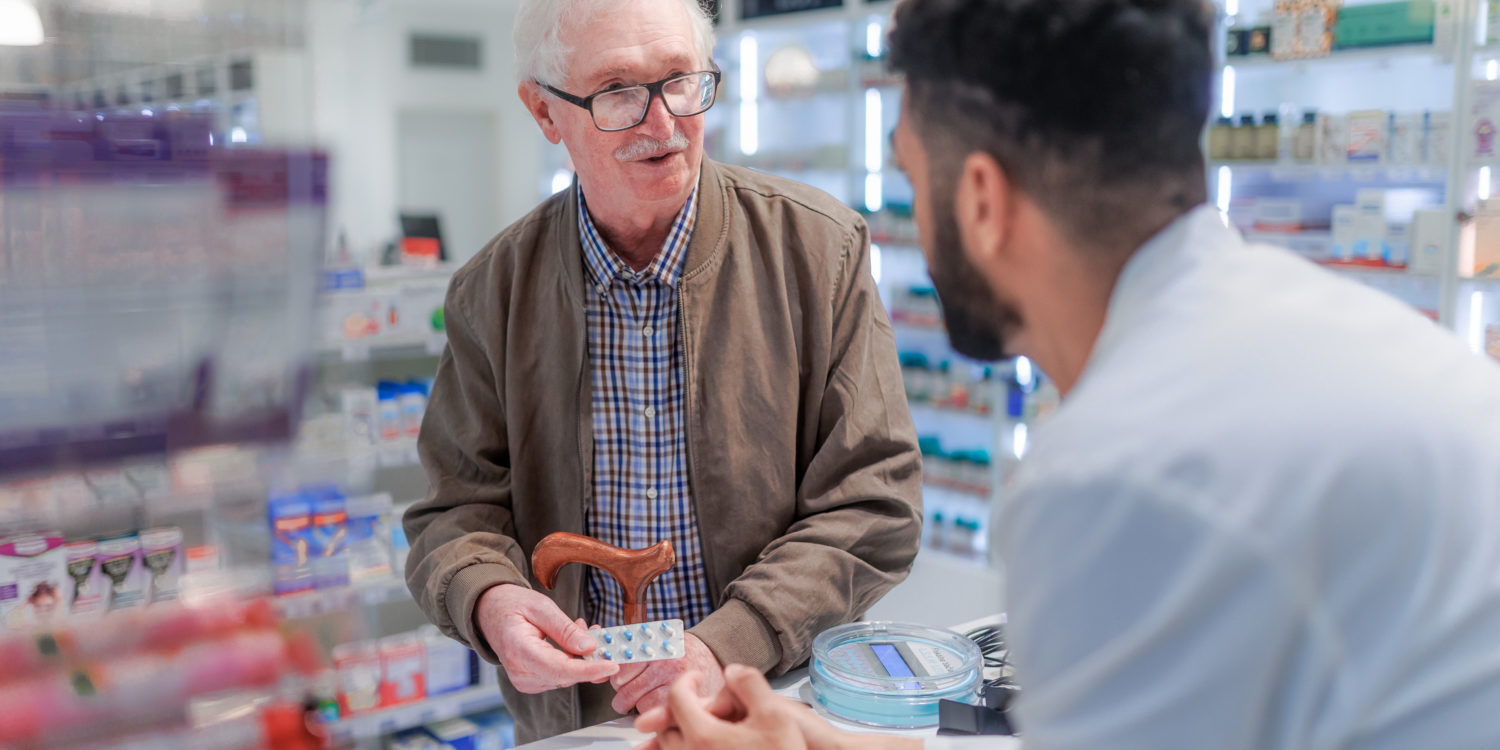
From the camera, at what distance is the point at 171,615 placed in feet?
4.42

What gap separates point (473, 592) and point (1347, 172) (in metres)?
3.94

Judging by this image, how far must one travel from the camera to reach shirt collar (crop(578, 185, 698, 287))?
1.82m

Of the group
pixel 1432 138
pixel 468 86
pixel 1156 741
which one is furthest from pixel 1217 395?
pixel 468 86

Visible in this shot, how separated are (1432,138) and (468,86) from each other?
792 cm

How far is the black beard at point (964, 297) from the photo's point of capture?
39.4 inches

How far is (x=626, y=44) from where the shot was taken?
5.72 ft

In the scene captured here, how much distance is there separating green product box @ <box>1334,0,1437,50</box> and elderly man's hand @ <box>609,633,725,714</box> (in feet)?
12.6

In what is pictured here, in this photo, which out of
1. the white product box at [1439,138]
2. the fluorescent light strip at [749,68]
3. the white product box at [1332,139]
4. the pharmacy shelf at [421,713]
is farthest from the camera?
the fluorescent light strip at [749,68]

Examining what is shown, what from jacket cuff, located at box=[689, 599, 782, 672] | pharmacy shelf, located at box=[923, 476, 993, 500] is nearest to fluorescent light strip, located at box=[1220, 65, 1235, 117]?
pharmacy shelf, located at box=[923, 476, 993, 500]

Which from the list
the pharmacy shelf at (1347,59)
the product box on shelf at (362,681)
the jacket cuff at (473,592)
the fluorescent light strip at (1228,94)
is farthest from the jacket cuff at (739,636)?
the fluorescent light strip at (1228,94)

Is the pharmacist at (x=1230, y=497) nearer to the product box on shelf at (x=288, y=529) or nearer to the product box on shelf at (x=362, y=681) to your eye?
the product box on shelf at (x=288, y=529)

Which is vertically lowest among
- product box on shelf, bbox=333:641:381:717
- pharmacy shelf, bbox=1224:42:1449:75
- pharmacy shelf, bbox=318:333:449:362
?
product box on shelf, bbox=333:641:381:717

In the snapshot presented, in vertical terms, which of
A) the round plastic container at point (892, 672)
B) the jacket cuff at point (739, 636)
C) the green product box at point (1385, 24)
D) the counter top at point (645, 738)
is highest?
the green product box at point (1385, 24)

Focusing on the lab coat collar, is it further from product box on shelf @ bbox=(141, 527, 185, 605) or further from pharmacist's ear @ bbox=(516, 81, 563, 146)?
product box on shelf @ bbox=(141, 527, 185, 605)
